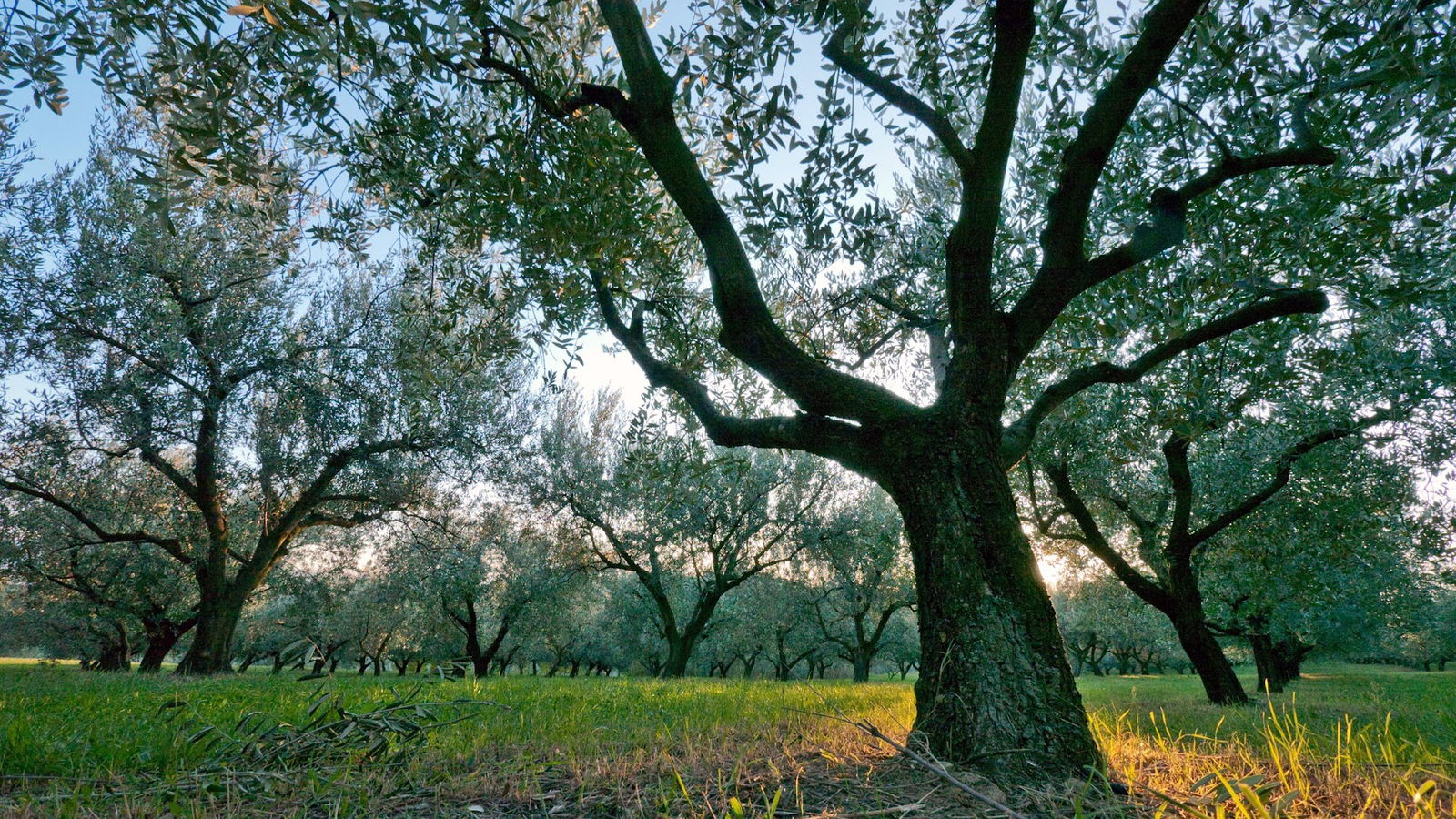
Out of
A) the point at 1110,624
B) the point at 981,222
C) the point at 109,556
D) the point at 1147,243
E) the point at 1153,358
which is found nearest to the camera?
the point at 1147,243

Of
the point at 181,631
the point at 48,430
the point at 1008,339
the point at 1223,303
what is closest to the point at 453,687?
the point at 1008,339

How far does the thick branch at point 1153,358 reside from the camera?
506 centimetres

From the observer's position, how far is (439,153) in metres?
5.98

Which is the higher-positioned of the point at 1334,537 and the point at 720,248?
the point at 720,248

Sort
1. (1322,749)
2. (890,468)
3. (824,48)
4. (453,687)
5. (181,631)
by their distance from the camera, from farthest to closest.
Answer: (181,631) → (453,687) → (824,48) → (890,468) → (1322,749)

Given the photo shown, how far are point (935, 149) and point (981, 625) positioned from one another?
5.70 m

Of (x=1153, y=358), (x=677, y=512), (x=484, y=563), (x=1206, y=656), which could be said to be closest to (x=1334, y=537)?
(x=1206, y=656)

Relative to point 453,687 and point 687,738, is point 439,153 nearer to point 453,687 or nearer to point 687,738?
point 687,738

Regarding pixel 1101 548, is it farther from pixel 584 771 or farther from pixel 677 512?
pixel 677 512

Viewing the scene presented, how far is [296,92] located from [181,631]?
30.2 m

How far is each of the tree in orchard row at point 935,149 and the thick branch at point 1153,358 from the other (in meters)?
0.02

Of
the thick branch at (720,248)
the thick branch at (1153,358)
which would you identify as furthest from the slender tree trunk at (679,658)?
the thick branch at (720,248)

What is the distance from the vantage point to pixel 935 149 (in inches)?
295

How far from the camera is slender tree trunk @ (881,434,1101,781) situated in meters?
3.57
